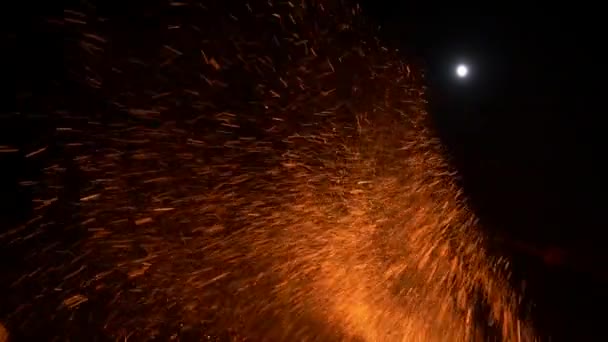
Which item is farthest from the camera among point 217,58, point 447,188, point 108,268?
point 447,188

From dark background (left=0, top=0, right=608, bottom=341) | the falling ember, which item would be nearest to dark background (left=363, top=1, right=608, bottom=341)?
dark background (left=0, top=0, right=608, bottom=341)

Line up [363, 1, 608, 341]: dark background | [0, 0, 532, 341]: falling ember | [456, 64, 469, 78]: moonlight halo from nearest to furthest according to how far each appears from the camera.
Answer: [0, 0, 532, 341]: falling ember → [363, 1, 608, 341]: dark background → [456, 64, 469, 78]: moonlight halo

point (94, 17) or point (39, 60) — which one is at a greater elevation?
point (94, 17)

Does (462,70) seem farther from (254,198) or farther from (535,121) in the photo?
(254,198)

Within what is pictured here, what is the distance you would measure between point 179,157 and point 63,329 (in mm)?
923

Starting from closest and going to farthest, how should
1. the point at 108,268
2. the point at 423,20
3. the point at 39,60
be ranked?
the point at 39,60 < the point at 108,268 < the point at 423,20

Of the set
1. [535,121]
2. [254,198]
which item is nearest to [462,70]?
[535,121]

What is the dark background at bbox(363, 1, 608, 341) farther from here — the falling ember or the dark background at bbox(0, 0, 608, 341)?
the falling ember

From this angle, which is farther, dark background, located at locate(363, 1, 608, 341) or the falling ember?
dark background, located at locate(363, 1, 608, 341)

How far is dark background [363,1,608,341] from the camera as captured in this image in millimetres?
2324

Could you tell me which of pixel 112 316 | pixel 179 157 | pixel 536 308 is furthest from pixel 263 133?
pixel 536 308

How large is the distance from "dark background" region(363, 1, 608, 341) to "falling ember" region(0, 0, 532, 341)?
168 millimetres

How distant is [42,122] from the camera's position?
1.92m

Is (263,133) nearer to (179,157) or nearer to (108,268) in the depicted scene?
(179,157)
